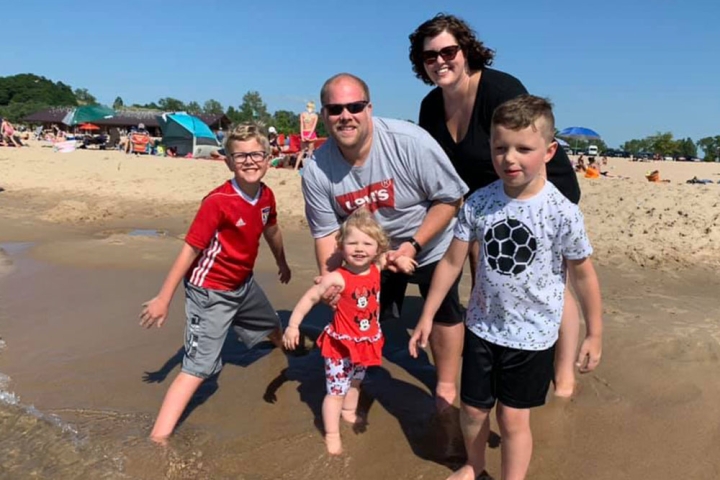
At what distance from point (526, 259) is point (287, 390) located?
193 centimetres

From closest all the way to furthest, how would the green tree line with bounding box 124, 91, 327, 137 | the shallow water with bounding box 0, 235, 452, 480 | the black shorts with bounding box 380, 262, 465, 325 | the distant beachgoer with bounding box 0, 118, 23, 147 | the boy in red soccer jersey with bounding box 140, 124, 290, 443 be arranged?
1. the shallow water with bounding box 0, 235, 452, 480
2. the boy in red soccer jersey with bounding box 140, 124, 290, 443
3. the black shorts with bounding box 380, 262, 465, 325
4. the distant beachgoer with bounding box 0, 118, 23, 147
5. the green tree line with bounding box 124, 91, 327, 137

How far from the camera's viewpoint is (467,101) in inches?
125

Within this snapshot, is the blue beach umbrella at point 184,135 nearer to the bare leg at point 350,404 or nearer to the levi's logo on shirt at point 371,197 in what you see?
the levi's logo on shirt at point 371,197

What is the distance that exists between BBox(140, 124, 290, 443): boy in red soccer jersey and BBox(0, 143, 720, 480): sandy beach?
30 centimetres

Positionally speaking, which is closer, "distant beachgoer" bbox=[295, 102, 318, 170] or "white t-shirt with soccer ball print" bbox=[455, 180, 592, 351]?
"white t-shirt with soccer ball print" bbox=[455, 180, 592, 351]

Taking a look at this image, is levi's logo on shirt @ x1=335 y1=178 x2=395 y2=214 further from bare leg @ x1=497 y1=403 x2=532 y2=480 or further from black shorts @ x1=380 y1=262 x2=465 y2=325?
bare leg @ x1=497 y1=403 x2=532 y2=480

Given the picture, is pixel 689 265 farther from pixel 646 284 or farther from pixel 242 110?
pixel 242 110

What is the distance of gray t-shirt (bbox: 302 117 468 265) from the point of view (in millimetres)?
3070

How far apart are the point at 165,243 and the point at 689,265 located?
6.39 meters

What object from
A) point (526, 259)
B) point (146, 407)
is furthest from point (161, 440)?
point (526, 259)

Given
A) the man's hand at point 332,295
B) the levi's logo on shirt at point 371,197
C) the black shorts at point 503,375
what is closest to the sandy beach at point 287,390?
the black shorts at point 503,375

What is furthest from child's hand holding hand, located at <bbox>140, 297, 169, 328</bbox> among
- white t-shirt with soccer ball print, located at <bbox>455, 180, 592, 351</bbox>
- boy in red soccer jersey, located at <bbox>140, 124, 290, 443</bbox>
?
white t-shirt with soccer ball print, located at <bbox>455, 180, 592, 351</bbox>

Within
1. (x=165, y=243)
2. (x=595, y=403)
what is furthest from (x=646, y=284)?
(x=165, y=243)

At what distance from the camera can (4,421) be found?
3104 mm
